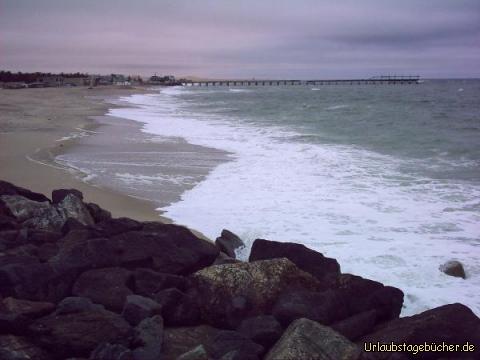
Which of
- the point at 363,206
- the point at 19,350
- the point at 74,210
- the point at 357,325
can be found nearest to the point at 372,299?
the point at 357,325

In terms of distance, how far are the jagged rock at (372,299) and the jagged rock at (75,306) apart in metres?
1.94

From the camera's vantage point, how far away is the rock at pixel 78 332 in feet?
11.1

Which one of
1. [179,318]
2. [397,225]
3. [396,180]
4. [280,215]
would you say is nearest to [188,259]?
[179,318]

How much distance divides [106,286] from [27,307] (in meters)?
0.64

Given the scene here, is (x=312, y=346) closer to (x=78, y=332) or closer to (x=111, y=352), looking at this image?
(x=111, y=352)

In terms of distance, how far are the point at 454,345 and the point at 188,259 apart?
93.9 inches

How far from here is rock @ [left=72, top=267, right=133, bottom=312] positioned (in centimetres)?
405

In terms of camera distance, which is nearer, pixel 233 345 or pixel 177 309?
pixel 233 345

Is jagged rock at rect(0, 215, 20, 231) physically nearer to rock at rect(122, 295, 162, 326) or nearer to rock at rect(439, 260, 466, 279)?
rock at rect(122, 295, 162, 326)

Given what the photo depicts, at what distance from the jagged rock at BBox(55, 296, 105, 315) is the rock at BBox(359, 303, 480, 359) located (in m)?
2.03

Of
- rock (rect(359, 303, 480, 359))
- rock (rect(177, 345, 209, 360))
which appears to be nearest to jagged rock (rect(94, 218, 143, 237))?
rock (rect(177, 345, 209, 360))

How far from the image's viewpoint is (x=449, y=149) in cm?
1564

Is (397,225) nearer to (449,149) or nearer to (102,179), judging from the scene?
(102,179)

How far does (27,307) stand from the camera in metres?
3.74
